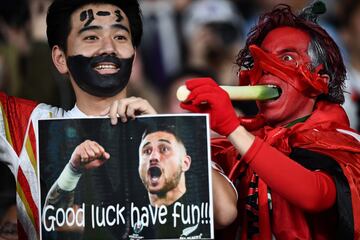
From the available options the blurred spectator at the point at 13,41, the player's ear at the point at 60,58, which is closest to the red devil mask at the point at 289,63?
the player's ear at the point at 60,58

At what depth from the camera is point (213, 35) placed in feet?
23.8

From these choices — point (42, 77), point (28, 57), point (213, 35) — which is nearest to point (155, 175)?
point (42, 77)

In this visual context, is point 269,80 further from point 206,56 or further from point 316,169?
point 206,56

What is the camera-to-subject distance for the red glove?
4129 millimetres

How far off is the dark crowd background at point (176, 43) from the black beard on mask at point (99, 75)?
175 cm

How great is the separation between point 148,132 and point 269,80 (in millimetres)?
645

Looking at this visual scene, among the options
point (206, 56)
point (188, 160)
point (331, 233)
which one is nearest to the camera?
point (188, 160)

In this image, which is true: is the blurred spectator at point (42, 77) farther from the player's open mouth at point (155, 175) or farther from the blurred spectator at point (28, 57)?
the player's open mouth at point (155, 175)

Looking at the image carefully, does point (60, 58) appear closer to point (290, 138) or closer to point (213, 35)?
point (290, 138)

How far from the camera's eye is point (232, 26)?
23.8 ft

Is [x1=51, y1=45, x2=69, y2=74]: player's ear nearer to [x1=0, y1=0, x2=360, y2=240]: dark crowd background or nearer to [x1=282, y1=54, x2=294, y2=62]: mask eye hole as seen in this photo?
[x1=282, y1=54, x2=294, y2=62]: mask eye hole

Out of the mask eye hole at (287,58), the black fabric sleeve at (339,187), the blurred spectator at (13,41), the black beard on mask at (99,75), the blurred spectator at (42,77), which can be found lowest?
the black fabric sleeve at (339,187)

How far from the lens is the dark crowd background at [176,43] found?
6.61 metres

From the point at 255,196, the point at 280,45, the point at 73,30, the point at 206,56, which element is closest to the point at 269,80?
the point at 280,45
